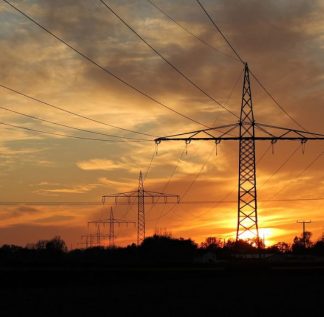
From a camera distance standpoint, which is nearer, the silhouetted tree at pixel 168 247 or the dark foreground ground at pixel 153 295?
the dark foreground ground at pixel 153 295

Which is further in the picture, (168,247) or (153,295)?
(168,247)

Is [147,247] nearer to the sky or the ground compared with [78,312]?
nearer to the sky

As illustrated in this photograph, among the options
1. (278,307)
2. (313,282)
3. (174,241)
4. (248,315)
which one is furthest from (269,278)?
(174,241)

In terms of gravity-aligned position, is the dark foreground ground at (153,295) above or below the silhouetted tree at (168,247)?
below

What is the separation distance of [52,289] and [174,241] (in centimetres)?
14920

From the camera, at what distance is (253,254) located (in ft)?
360

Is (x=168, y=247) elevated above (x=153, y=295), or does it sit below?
above

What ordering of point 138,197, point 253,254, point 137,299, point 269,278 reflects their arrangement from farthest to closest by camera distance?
point 253,254, point 138,197, point 269,278, point 137,299

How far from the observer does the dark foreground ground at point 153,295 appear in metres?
30.9

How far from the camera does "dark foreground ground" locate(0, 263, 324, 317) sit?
3088 centimetres

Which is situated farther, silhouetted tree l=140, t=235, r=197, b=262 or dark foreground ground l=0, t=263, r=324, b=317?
silhouetted tree l=140, t=235, r=197, b=262

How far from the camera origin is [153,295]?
1575 inches

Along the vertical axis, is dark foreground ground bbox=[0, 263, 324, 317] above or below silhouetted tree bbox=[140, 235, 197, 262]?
below

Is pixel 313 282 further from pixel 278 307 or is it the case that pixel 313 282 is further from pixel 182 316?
pixel 182 316
